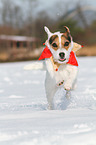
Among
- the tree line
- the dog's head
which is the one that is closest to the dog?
the dog's head

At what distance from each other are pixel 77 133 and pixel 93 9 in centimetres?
3303

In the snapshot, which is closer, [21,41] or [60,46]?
[60,46]

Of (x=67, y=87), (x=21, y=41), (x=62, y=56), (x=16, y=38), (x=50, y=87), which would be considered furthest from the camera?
(x=21, y=41)

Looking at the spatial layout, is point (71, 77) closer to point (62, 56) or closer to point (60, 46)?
point (62, 56)

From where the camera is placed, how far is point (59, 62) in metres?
3.33

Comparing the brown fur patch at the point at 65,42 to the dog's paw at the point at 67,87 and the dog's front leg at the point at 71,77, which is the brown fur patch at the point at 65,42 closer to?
the dog's front leg at the point at 71,77

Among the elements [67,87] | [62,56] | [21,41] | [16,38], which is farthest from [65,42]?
[21,41]

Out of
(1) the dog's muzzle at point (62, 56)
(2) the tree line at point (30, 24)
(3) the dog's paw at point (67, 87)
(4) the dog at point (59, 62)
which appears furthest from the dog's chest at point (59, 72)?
(2) the tree line at point (30, 24)

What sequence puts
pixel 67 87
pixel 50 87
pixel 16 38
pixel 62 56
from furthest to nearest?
1. pixel 16 38
2. pixel 50 87
3. pixel 67 87
4. pixel 62 56

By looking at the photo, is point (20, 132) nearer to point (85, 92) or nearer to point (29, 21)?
point (85, 92)

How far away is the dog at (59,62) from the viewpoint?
3.29 metres

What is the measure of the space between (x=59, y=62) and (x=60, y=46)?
0.21m

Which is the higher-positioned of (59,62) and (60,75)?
(59,62)

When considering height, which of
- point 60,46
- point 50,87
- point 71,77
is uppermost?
point 60,46
